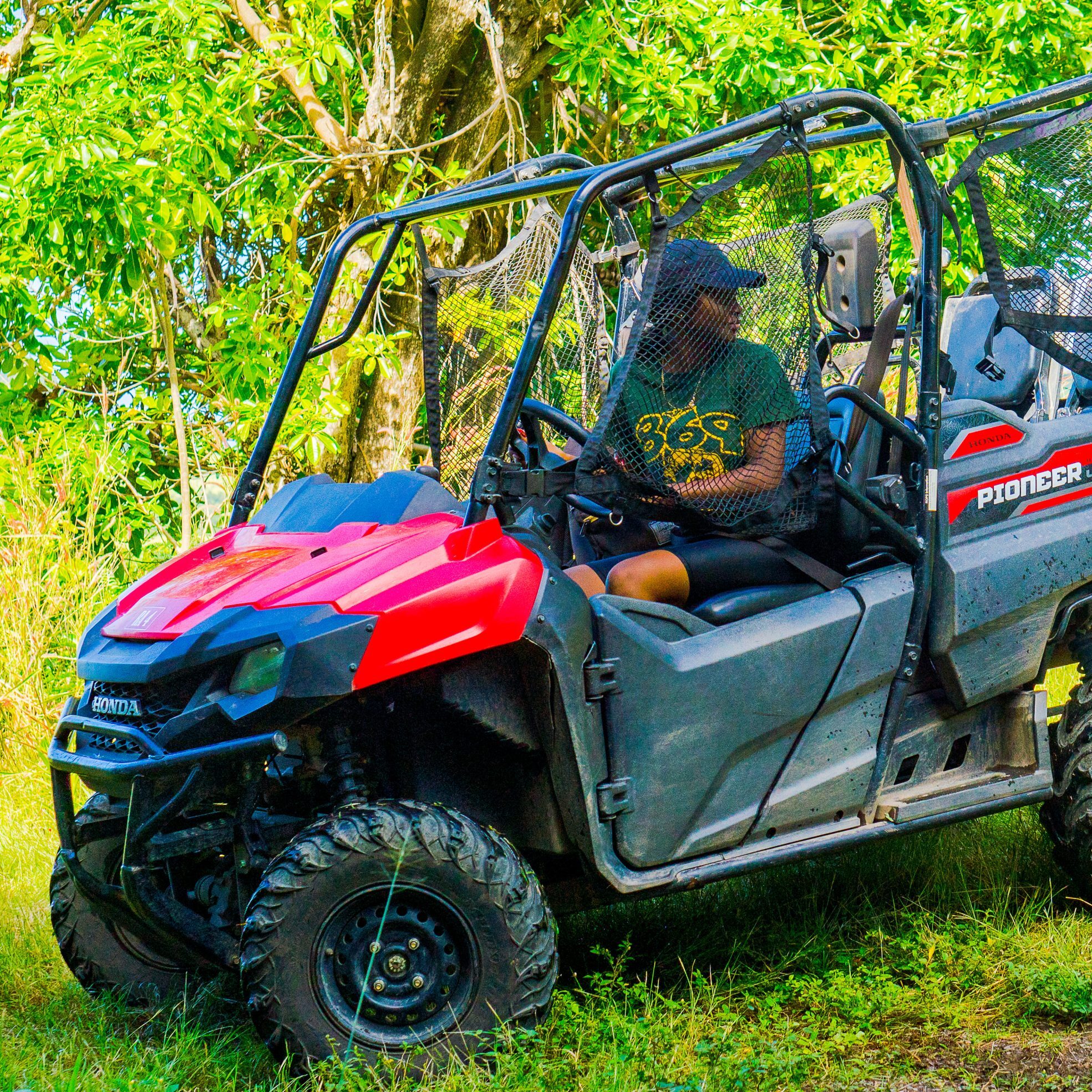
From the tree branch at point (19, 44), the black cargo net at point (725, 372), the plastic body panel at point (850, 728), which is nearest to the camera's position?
the black cargo net at point (725, 372)

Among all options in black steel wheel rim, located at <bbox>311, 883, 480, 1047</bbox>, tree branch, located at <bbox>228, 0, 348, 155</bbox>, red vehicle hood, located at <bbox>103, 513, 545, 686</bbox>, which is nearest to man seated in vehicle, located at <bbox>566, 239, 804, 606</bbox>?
red vehicle hood, located at <bbox>103, 513, 545, 686</bbox>

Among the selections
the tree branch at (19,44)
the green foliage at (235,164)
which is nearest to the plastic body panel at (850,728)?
the green foliage at (235,164)

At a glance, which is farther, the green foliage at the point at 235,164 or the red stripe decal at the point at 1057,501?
the green foliage at the point at 235,164

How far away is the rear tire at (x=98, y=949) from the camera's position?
3615mm

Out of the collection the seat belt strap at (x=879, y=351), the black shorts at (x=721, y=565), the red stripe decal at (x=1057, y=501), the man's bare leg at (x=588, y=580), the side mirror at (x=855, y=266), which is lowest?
the red stripe decal at (x=1057, y=501)

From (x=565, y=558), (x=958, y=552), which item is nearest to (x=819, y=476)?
(x=958, y=552)

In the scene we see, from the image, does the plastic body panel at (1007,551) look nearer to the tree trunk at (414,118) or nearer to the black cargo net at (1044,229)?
the black cargo net at (1044,229)

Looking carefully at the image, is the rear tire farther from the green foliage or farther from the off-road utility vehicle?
the green foliage

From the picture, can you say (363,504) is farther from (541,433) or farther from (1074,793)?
(1074,793)

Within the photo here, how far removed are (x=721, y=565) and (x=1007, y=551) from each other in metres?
0.79

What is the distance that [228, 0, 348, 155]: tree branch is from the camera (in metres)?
6.81

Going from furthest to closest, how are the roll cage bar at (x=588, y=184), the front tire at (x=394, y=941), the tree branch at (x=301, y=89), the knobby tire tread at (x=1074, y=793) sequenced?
the tree branch at (x=301, y=89) → the knobby tire tread at (x=1074, y=793) → the roll cage bar at (x=588, y=184) → the front tire at (x=394, y=941)

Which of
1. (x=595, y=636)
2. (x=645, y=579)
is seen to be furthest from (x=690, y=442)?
(x=595, y=636)

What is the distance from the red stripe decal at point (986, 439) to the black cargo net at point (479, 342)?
3.55 feet
